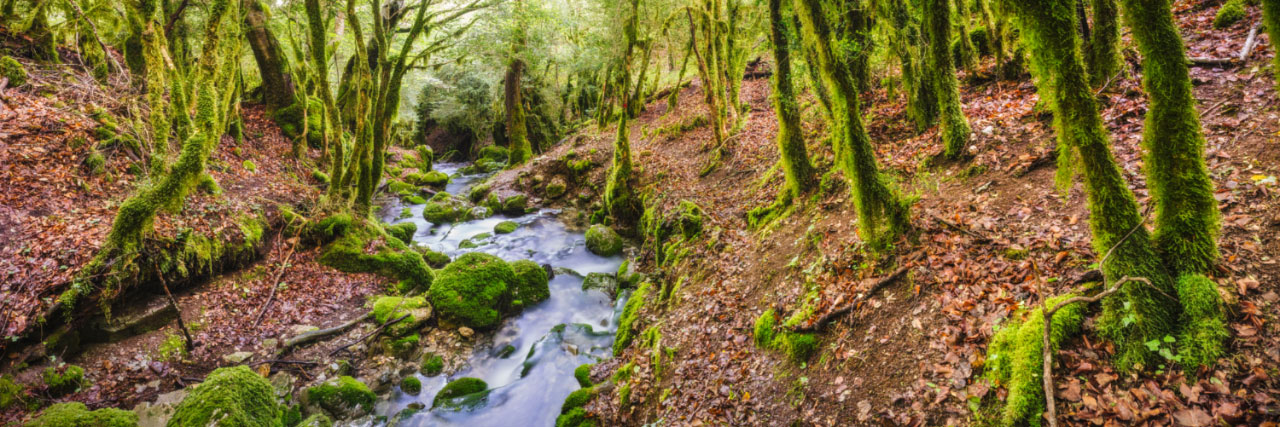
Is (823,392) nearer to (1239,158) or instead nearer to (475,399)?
(1239,158)

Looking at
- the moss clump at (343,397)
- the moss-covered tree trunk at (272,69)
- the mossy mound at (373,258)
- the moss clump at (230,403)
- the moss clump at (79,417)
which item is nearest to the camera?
the moss clump at (79,417)

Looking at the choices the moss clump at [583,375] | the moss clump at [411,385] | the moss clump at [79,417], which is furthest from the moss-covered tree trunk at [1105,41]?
the moss clump at [79,417]

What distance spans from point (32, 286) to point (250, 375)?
300 centimetres

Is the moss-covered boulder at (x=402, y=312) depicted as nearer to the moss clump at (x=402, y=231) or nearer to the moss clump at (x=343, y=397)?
the moss clump at (x=343, y=397)

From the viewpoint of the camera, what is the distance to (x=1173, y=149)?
2.98 m

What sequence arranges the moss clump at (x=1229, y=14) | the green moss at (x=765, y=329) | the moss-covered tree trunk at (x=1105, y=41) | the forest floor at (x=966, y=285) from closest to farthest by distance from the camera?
the forest floor at (x=966, y=285) → the green moss at (x=765, y=329) → the moss-covered tree trunk at (x=1105, y=41) → the moss clump at (x=1229, y=14)

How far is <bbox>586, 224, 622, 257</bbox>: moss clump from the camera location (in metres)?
13.4

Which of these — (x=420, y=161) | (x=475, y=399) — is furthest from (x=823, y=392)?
(x=420, y=161)

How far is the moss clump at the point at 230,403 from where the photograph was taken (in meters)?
5.10

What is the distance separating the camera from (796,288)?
20.7 ft

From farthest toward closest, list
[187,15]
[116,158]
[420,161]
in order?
[420,161] < [187,15] < [116,158]

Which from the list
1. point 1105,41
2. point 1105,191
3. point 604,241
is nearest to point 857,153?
point 1105,191

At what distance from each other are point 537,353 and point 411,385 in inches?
90.1

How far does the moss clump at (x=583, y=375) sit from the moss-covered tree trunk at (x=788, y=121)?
191 inches
